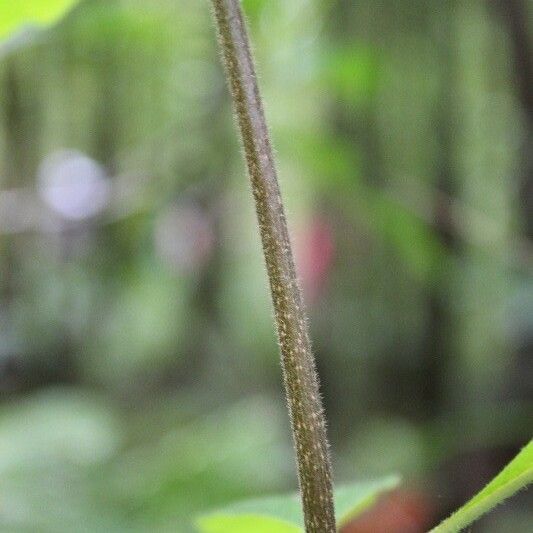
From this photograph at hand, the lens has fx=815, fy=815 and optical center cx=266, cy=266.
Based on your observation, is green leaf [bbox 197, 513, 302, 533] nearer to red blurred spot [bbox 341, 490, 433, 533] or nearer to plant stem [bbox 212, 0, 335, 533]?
plant stem [bbox 212, 0, 335, 533]

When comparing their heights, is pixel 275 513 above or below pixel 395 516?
below

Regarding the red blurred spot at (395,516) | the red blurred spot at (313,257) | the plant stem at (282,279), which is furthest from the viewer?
the red blurred spot at (313,257)

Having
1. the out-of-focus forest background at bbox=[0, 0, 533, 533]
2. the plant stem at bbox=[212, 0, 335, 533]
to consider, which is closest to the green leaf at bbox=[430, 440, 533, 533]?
the plant stem at bbox=[212, 0, 335, 533]

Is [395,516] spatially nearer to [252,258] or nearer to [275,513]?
[275,513]

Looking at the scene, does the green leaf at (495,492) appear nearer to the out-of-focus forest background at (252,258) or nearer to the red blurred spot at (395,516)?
the out-of-focus forest background at (252,258)

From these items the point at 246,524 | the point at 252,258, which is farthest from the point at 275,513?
the point at 252,258

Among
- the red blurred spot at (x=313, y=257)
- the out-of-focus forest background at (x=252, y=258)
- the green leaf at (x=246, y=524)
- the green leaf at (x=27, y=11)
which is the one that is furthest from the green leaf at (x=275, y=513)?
the red blurred spot at (x=313, y=257)
